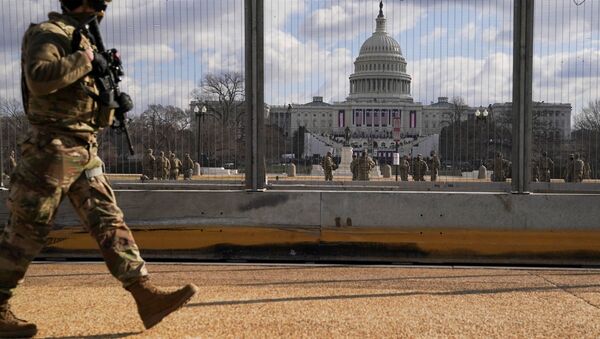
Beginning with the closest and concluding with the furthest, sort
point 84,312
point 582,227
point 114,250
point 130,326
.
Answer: point 114,250 < point 130,326 < point 84,312 < point 582,227

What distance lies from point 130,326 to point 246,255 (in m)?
3.06

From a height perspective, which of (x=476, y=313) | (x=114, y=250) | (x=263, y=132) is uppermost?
(x=263, y=132)

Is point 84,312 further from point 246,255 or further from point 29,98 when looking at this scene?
point 246,255

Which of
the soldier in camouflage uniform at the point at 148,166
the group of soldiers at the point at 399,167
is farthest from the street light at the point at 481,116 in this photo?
the soldier in camouflage uniform at the point at 148,166

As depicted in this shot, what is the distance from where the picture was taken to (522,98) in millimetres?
7188

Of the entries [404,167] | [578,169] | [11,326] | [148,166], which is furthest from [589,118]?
[404,167]

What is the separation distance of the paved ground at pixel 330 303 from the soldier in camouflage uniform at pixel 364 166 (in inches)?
456

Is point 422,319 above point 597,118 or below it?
below

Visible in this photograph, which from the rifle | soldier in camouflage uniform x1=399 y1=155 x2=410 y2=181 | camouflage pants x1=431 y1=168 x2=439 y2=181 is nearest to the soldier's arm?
the rifle

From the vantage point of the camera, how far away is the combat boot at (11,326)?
12.6ft

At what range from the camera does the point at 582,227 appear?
23.1 ft

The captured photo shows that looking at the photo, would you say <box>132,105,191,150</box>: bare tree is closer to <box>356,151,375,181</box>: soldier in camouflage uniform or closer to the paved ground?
the paved ground

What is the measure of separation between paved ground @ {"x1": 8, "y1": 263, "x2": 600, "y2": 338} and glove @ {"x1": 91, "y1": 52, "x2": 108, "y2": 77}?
1564 millimetres

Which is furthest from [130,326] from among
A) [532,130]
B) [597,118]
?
[597,118]
